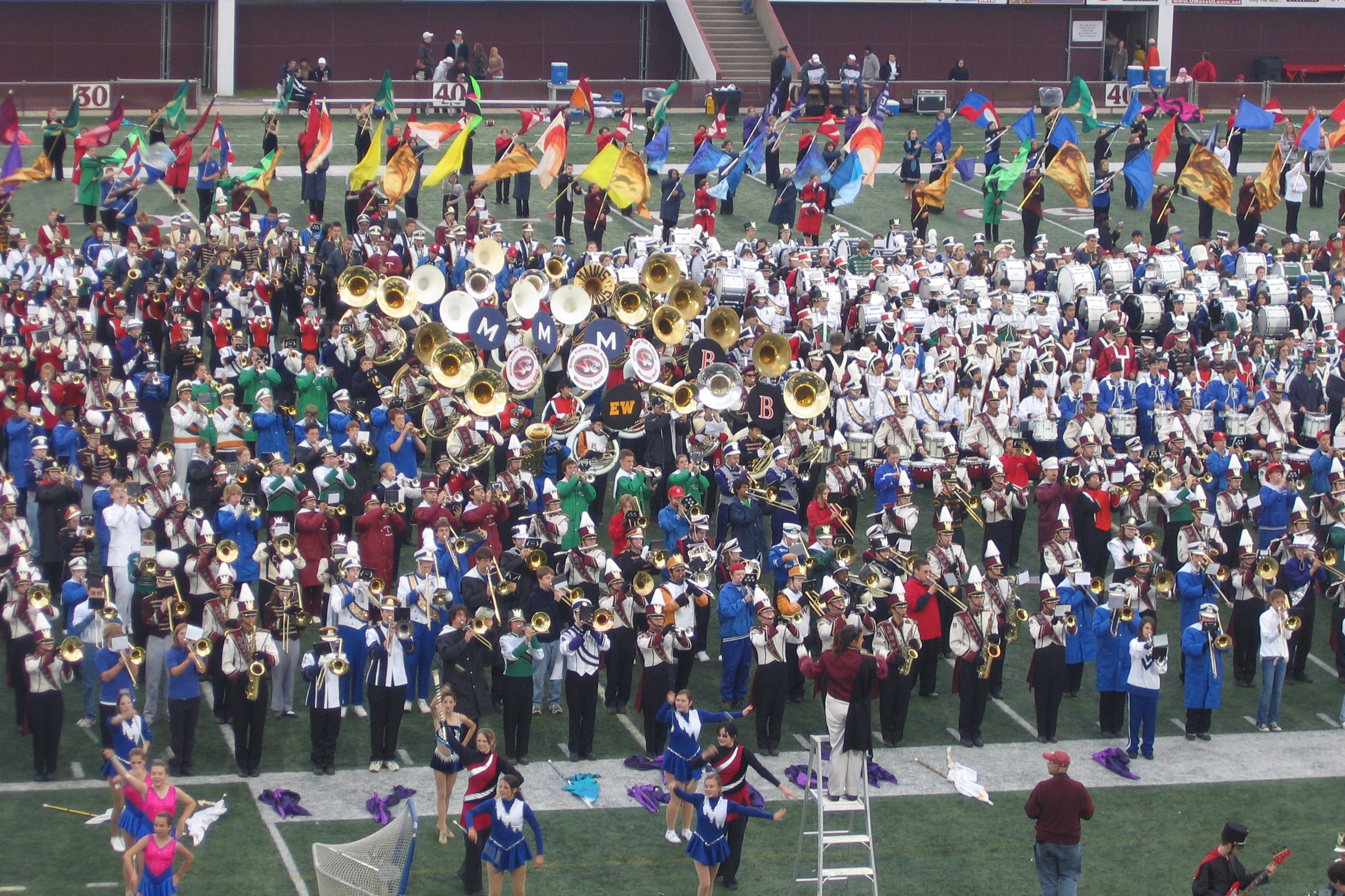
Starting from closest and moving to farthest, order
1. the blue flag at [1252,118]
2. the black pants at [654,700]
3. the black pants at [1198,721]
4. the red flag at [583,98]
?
the black pants at [654,700] → the black pants at [1198,721] → the red flag at [583,98] → the blue flag at [1252,118]

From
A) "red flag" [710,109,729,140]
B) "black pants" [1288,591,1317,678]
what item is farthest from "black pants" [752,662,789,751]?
"red flag" [710,109,729,140]

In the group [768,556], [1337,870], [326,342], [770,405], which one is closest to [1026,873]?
[1337,870]

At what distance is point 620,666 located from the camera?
1847 centimetres

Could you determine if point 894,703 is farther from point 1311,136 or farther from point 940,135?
point 1311,136

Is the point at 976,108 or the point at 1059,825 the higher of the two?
the point at 976,108

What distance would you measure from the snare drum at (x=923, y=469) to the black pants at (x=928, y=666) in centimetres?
362

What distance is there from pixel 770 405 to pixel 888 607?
513cm

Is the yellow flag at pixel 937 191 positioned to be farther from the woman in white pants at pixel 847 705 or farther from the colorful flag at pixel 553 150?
the woman in white pants at pixel 847 705

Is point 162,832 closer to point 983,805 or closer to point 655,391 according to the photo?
point 983,805

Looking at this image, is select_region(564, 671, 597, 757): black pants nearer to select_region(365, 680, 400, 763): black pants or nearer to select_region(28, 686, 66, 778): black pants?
select_region(365, 680, 400, 763): black pants

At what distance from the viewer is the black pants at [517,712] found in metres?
17.3

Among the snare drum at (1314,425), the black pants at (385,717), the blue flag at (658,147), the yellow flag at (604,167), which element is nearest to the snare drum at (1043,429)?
the snare drum at (1314,425)

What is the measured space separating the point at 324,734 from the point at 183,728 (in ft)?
3.82

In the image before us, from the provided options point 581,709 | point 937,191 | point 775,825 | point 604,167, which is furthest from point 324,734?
point 937,191
